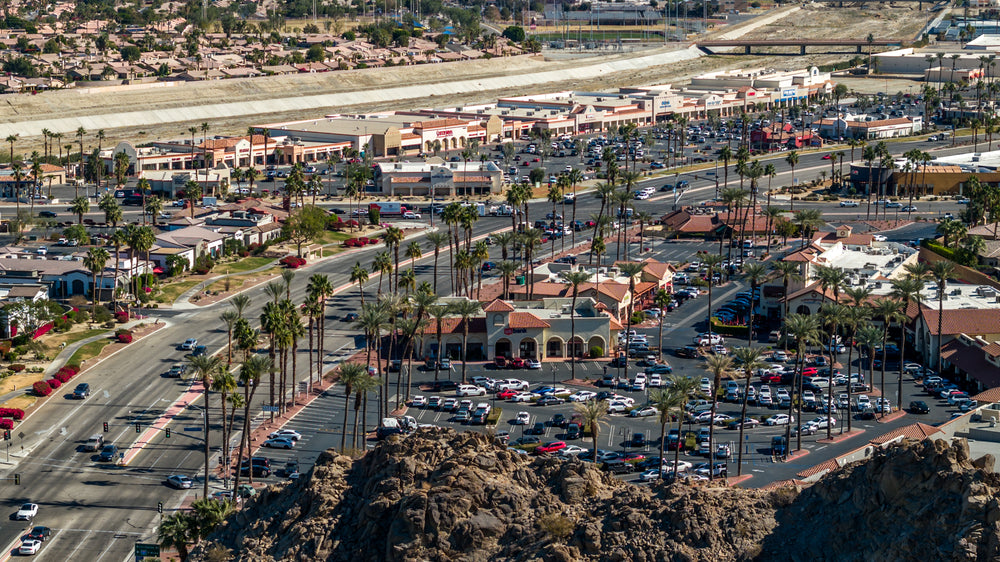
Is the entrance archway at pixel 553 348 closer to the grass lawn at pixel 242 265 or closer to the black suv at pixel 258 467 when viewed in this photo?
the black suv at pixel 258 467

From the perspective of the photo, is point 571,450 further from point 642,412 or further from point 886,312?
point 886,312

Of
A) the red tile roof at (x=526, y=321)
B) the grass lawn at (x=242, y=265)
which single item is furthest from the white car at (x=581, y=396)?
the grass lawn at (x=242, y=265)

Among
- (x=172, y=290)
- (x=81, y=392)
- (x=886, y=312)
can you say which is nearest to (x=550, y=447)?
(x=886, y=312)

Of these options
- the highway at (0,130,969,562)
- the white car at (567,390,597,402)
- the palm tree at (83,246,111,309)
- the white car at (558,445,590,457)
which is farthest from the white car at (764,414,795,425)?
the palm tree at (83,246,111,309)

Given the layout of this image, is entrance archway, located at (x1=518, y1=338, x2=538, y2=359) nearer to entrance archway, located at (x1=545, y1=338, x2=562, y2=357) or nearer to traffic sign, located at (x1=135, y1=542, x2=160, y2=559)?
entrance archway, located at (x1=545, y1=338, x2=562, y2=357)

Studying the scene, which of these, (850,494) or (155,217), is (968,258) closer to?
(155,217)

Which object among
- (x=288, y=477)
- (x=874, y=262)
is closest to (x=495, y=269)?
(x=874, y=262)
